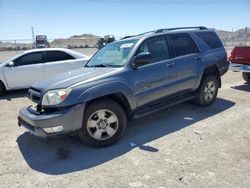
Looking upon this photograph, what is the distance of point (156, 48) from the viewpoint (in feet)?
17.2

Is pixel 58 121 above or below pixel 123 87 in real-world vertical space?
below

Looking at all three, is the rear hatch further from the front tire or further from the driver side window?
the driver side window

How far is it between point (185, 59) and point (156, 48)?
80 cm

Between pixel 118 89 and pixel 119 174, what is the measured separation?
148cm

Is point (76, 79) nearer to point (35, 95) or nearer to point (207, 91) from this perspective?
point (35, 95)

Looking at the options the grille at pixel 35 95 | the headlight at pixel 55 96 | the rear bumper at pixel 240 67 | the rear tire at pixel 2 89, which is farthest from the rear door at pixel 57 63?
the rear bumper at pixel 240 67

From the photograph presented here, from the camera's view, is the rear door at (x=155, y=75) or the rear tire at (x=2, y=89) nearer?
the rear door at (x=155, y=75)

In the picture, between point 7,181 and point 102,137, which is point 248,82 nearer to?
point 102,137

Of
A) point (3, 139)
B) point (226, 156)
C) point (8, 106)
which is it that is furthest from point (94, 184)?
point (8, 106)

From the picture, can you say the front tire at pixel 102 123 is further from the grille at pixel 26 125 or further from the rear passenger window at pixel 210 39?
the rear passenger window at pixel 210 39

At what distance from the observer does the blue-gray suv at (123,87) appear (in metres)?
3.99

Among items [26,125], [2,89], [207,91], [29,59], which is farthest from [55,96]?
[2,89]

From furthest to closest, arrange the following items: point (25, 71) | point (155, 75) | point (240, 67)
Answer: point (25, 71) < point (240, 67) < point (155, 75)

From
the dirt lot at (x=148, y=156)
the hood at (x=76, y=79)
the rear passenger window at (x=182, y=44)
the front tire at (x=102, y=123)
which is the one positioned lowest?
the dirt lot at (x=148, y=156)
